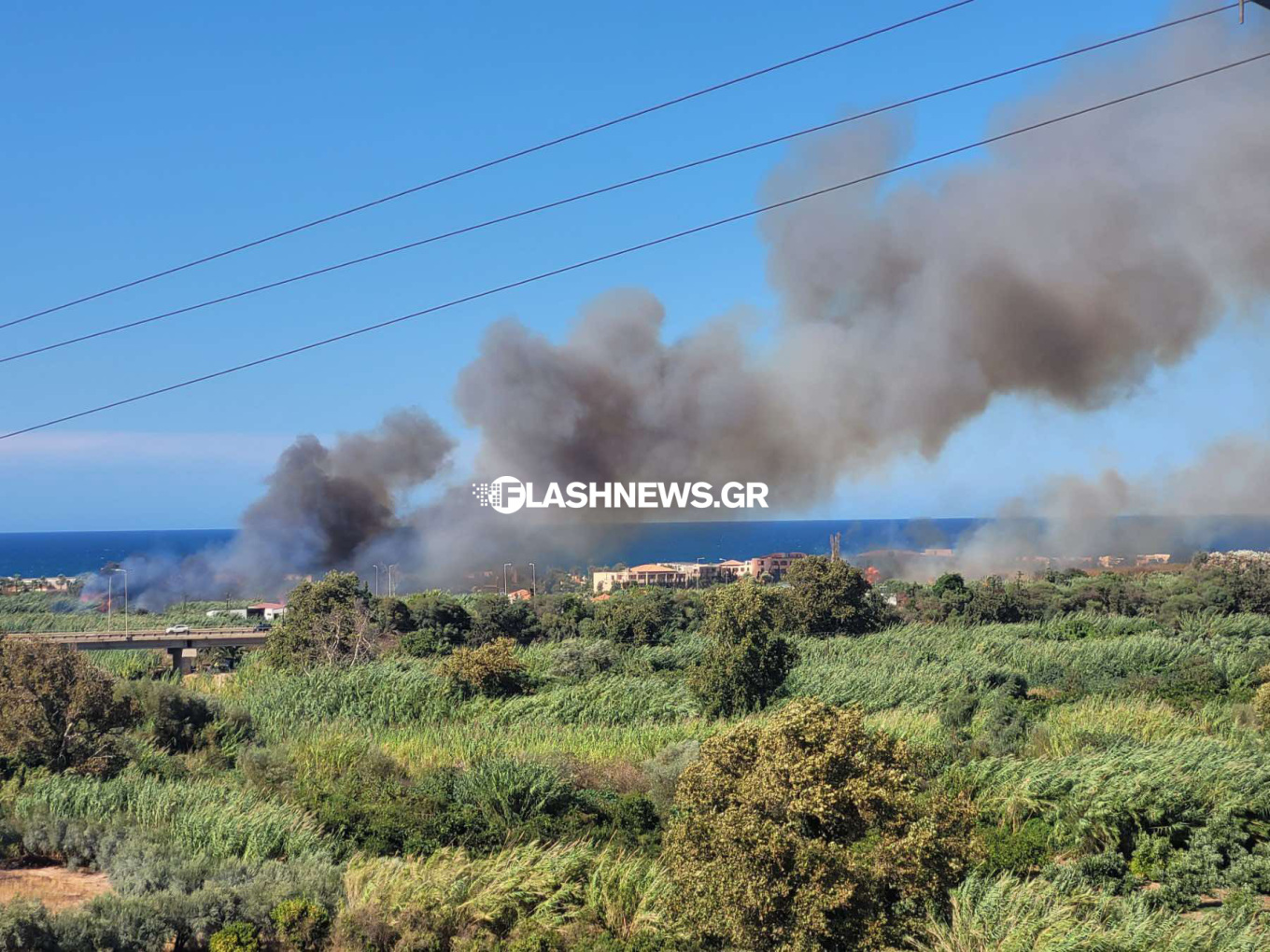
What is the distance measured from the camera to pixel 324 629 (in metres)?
30.2

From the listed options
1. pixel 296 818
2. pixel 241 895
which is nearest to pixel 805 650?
pixel 296 818

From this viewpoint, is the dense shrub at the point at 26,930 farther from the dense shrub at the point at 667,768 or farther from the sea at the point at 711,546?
the sea at the point at 711,546

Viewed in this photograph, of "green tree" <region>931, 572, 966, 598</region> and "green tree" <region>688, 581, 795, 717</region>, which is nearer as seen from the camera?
"green tree" <region>688, 581, 795, 717</region>

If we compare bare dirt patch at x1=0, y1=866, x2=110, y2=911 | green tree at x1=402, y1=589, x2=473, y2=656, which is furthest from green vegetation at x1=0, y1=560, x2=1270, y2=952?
green tree at x1=402, y1=589, x2=473, y2=656

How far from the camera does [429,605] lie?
119 feet

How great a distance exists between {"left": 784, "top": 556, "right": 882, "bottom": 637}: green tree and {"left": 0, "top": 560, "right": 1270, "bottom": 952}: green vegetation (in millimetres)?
4940

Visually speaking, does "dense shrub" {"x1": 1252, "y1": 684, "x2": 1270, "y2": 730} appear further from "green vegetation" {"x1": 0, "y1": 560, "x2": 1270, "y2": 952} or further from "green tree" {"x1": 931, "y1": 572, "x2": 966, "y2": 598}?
"green tree" {"x1": 931, "y1": 572, "x2": 966, "y2": 598}

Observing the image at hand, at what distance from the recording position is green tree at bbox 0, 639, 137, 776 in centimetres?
1611

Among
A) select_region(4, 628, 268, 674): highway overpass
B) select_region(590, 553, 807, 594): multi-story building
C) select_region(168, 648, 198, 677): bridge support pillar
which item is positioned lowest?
select_region(168, 648, 198, 677): bridge support pillar

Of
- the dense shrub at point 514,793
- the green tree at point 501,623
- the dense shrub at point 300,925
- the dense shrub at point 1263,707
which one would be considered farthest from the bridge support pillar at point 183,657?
the dense shrub at point 1263,707

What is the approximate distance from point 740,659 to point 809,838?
13985mm

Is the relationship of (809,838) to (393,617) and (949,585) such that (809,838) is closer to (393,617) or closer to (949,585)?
(393,617)

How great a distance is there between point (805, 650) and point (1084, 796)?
1766 cm

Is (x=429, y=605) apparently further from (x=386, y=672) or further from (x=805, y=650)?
(x=805, y=650)
